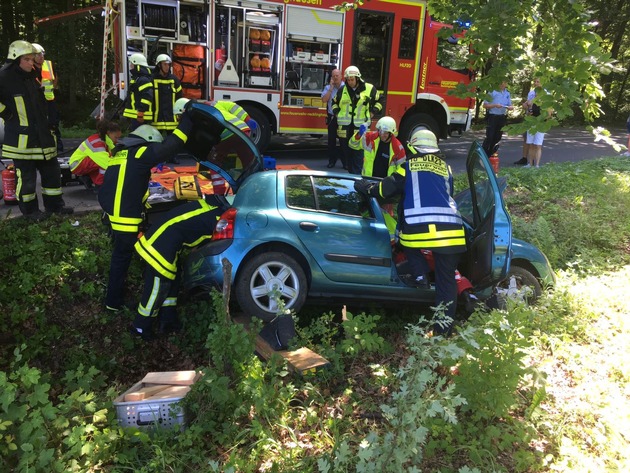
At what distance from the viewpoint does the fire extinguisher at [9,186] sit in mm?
6379

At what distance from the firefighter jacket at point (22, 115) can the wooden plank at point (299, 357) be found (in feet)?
12.5

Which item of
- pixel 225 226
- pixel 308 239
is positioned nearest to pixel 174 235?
pixel 225 226

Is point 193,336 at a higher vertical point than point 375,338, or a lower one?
lower

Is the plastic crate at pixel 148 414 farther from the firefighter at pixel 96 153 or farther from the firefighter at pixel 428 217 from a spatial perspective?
the firefighter at pixel 96 153

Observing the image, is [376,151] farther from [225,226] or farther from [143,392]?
[143,392]

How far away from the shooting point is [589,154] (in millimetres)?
14562

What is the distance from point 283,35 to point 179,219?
263 inches

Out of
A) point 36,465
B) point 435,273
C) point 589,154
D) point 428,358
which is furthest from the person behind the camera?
point 589,154

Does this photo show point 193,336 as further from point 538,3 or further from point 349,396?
point 538,3

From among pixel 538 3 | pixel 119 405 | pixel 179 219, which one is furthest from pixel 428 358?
pixel 538 3

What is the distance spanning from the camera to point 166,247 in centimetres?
417

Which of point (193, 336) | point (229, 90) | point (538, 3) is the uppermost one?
point (538, 3)

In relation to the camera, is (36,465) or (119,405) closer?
(36,465)

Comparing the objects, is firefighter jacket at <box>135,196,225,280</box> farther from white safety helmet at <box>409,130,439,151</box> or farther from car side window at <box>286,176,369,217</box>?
white safety helmet at <box>409,130,439,151</box>
